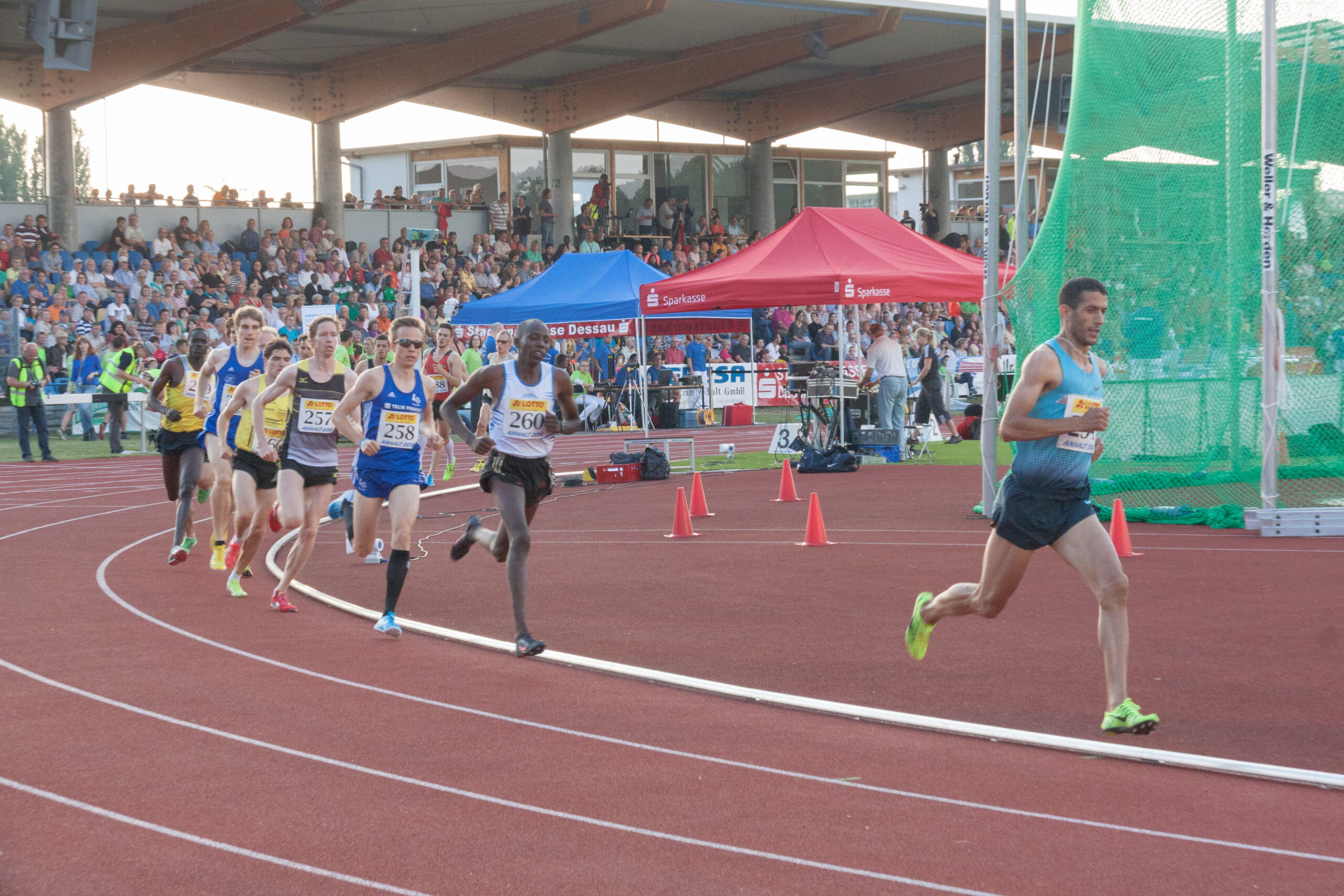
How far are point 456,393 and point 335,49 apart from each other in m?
32.4

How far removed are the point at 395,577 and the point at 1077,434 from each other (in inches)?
180

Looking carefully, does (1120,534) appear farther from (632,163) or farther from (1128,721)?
(632,163)

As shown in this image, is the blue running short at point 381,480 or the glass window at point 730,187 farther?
the glass window at point 730,187

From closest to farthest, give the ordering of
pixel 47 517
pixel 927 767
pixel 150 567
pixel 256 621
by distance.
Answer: pixel 927 767 → pixel 256 621 → pixel 150 567 → pixel 47 517

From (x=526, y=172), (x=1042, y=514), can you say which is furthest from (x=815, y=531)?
(x=526, y=172)

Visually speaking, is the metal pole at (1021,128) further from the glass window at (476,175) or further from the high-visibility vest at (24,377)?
the glass window at (476,175)

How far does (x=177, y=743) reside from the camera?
6066 mm

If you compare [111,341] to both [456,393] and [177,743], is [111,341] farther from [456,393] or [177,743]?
[177,743]

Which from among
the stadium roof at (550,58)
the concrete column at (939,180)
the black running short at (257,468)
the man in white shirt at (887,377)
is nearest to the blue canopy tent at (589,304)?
the man in white shirt at (887,377)

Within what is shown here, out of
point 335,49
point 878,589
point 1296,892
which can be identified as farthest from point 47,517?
point 335,49

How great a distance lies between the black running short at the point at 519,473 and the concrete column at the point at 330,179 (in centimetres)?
3046

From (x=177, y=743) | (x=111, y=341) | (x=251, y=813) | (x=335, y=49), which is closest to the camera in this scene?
(x=251, y=813)

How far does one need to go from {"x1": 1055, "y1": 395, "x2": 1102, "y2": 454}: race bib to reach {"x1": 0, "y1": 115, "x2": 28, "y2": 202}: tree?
33.3 metres

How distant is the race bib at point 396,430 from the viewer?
8906 mm
